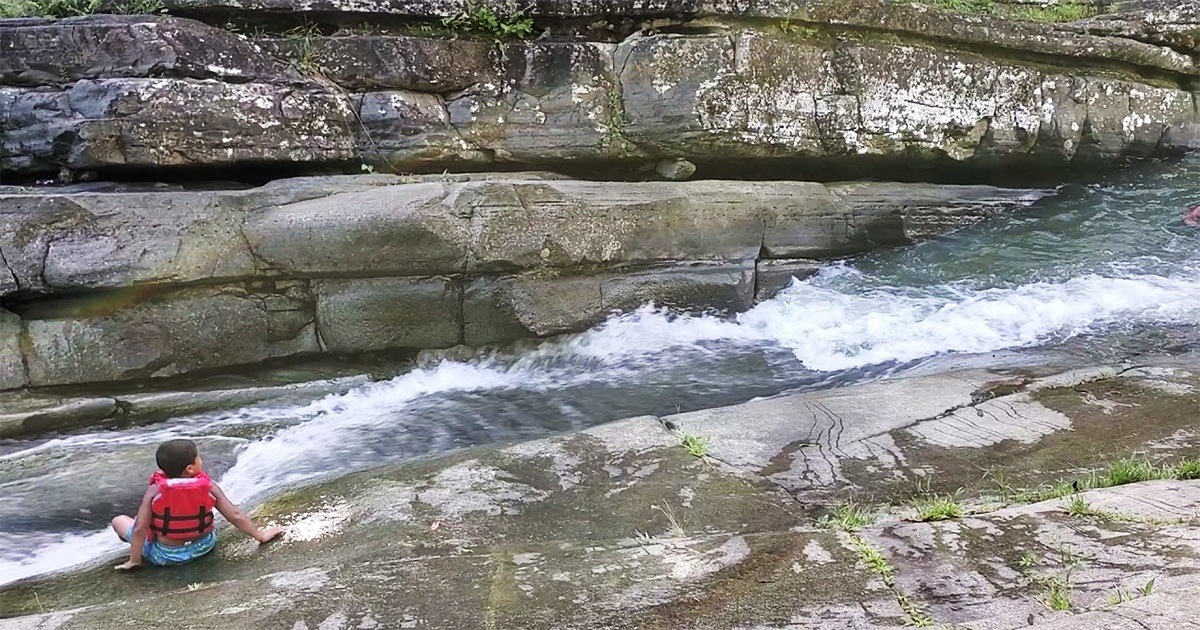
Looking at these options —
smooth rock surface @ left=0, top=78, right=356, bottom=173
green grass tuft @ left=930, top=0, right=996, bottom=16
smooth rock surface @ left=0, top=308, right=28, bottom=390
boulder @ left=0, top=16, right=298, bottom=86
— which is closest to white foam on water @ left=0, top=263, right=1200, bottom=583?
smooth rock surface @ left=0, top=308, right=28, bottom=390

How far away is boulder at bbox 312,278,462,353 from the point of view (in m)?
6.59

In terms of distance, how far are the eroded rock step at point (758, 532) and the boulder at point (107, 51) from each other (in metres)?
4.29

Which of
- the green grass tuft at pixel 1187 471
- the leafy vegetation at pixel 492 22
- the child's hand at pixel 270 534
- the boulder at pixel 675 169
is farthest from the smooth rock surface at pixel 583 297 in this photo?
the green grass tuft at pixel 1187 471

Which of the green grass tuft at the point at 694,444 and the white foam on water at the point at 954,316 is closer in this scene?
the green grass tuft at the point at 694,444

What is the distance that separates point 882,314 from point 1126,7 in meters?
5.86

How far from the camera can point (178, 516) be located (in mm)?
3553

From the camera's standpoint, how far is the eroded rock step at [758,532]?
256 centimetres

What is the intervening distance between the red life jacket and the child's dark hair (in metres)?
0.05

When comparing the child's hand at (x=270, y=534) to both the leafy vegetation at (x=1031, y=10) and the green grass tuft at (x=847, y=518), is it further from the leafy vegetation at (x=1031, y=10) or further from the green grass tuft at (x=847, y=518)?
the leafy vegetation at (x=1031, y=10)

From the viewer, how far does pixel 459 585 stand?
2826 mm

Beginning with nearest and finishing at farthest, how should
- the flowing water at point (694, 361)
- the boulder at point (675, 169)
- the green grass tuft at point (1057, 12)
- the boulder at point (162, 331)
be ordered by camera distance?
the flowing water at point (694, 361), the boulder at point (162, 331), the boulder at point (675, 169), the green grass tuft at point (1057, 12)

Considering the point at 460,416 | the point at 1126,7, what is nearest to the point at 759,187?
the point at 460,416

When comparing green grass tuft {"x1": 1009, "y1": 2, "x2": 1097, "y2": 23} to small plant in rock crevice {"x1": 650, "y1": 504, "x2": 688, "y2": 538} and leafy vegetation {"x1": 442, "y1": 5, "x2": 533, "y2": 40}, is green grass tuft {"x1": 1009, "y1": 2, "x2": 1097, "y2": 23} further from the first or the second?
small plant in rock crevice {"x1": 650, "y1": 504, "x2": 688, "y2": 538}

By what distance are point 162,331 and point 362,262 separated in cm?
165
